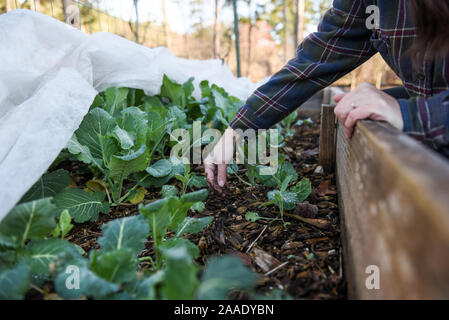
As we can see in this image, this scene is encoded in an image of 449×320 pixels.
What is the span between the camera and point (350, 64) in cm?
121

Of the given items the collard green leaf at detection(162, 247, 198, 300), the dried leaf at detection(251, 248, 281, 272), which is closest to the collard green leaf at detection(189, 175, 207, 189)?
the dried leaf at detection(251, 248, 281, 272)

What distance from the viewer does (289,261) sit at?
0.94m

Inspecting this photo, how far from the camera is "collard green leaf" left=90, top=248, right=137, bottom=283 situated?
70cm

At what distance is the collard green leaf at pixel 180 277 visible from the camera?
520mm

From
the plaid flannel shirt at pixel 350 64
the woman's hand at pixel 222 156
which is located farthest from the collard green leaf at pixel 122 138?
the plaid flannel shirt at pixel 350 64

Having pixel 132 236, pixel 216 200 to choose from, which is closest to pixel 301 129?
pixel 216 200

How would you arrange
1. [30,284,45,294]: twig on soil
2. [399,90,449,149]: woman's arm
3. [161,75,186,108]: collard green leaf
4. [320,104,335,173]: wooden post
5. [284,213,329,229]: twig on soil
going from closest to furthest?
[399,90,449,149]: woman's arm, [30,284,45,294]: twig on soil, [284,213,329,229]: twig on soil, [320,104,335,173]: wooden post, [161,75,186,108]: collard green leaf

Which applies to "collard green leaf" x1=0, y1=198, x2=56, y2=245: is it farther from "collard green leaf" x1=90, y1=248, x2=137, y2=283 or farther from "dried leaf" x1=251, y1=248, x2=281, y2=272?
"dried leaf" x1=251, y1=248, x2=281, y2=272

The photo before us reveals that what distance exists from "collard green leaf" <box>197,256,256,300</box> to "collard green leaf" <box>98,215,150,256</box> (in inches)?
11.7

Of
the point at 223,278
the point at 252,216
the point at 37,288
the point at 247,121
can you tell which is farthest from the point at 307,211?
the point at 37,288

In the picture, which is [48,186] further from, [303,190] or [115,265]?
[303,190]

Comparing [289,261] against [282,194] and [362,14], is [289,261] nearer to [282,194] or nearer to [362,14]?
[282,194]
